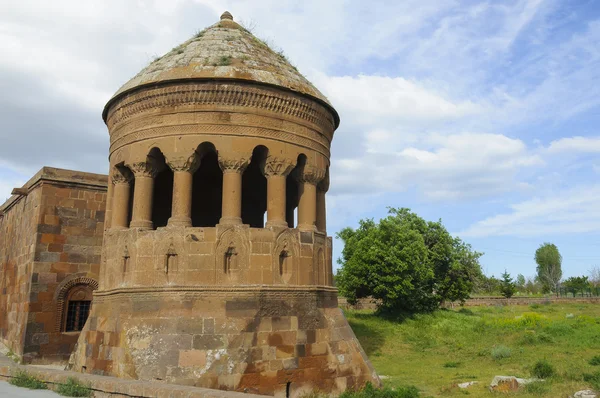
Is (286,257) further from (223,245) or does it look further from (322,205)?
(322,205)

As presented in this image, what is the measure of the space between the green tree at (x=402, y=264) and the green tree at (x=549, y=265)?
5824 centimetres

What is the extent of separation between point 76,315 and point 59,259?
5.13 feet

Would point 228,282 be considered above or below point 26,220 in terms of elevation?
below

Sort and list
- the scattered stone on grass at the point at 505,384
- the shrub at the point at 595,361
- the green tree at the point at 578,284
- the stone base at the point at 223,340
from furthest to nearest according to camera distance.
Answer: the green tree at the point at 578,284, the shrub at the point at 595,361, the scattered stone on grass at the point at 505,384, the stone base at the point at 223,340

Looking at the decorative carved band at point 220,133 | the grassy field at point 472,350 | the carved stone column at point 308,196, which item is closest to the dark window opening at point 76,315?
the decorative carved band at point 220,133

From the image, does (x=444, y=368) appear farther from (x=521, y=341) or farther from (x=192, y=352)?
(x=192, y=352)

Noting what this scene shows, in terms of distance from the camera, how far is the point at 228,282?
8961 millimetres

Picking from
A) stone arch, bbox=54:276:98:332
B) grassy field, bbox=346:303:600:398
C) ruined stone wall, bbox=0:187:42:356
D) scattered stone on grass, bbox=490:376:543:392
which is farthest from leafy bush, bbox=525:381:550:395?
ruined stone wall, bbox=0:187:42:356

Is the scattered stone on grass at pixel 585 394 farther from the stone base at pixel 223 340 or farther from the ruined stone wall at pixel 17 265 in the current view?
the ruined stone wall at pixel 17 265

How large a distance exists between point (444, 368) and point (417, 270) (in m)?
10.9

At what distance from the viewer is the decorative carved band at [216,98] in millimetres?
9562

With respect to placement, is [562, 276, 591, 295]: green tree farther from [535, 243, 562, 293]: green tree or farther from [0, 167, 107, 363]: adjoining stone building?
[0, 167, 107, 363]: adjoining stone building

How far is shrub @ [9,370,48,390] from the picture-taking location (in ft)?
25.8

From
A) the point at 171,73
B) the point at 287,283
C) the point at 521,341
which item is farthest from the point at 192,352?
the point at 521,341
